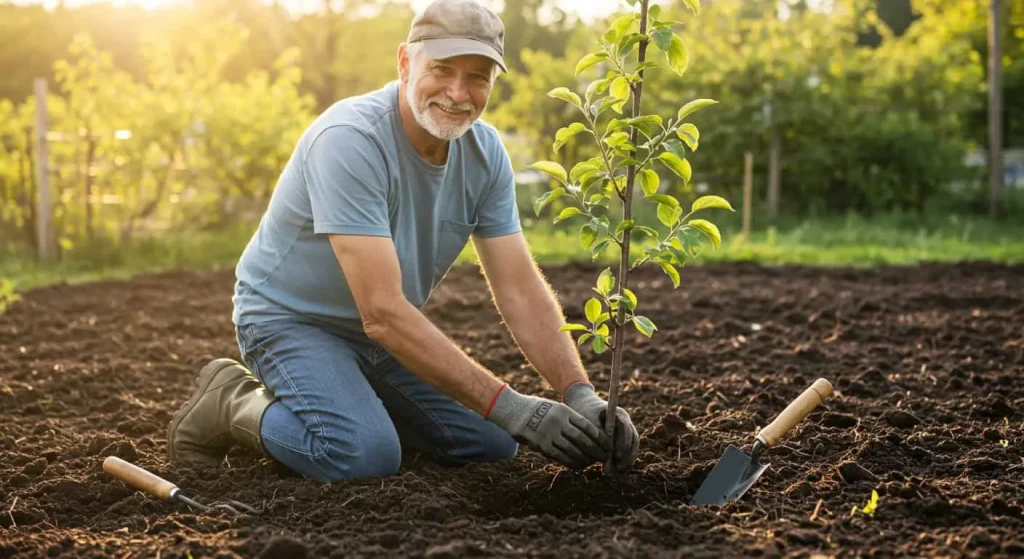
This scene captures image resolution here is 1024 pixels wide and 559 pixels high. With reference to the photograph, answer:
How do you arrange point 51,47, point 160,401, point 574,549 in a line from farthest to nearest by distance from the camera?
point 51,47 < point 160,401 < point 574,549

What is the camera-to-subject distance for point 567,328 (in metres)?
3.02

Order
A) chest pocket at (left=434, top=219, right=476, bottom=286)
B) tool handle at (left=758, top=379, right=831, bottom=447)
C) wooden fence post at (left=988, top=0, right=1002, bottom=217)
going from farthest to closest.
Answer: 1. wooden fence post at (left=988, top=0, right=1002, bottom=217)
2. chest pocket at (left=434, top=219, right=476, bottom=286)
3. tool handle at (left=758, top=379, right=831, bottom=447)

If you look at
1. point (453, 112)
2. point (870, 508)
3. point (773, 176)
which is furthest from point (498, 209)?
point (773, 176)

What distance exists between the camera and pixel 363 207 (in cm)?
319

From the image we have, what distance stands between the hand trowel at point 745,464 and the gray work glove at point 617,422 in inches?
8.7

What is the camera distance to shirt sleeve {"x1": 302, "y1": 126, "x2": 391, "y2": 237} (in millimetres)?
3164

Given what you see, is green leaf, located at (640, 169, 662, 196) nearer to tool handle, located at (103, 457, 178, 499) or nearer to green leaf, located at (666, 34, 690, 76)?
green leaf, located at (666, 34, 690, 76)

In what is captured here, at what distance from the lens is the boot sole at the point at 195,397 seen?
11.9 ft

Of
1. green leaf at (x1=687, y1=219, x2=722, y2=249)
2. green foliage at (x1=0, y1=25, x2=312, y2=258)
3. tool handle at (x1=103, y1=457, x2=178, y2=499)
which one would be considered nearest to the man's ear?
green leaf at (x1=687, y1=219, x2=722, y2=249)

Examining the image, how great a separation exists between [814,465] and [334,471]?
1.45 metres

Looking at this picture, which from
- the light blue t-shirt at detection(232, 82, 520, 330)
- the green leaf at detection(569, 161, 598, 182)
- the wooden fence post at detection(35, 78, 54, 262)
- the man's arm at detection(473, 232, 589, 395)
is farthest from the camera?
the wooden fence post at detection(35, 78, 54, 262)

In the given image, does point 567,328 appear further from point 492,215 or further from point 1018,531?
point 1018,531

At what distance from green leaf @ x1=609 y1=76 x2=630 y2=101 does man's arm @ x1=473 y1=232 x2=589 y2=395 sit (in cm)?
78

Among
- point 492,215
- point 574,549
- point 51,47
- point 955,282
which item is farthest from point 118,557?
point 51,47
